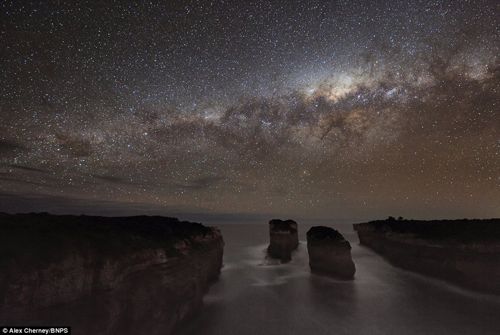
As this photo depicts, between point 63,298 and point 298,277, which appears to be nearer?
point 63,298

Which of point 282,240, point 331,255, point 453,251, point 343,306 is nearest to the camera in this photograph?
point 343,306

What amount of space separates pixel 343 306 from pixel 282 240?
29074 millimetres

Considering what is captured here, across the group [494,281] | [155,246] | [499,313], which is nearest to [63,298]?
[155,246]

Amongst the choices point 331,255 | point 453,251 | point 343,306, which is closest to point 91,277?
point 343,306

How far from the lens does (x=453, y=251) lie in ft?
110

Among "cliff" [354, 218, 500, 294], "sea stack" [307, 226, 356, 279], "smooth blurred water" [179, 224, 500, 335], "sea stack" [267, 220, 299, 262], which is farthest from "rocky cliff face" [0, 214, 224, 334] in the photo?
"sea stack" [267, 220, 299, 262]

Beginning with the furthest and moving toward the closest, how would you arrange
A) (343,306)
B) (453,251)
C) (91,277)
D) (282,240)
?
(282,240)
(453,251)
(343,306)
(91,277)

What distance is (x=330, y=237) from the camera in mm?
39031

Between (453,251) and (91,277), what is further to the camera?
(453,251)

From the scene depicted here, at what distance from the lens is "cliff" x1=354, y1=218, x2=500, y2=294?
99.6ft

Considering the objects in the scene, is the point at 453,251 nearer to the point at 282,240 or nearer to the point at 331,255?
the point at 331,255

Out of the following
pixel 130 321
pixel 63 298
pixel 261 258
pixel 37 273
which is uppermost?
pixel 37 273

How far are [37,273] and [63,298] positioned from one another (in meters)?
1.80

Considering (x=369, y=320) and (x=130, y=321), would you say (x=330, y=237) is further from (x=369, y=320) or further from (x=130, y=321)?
(x=130, y=321)
